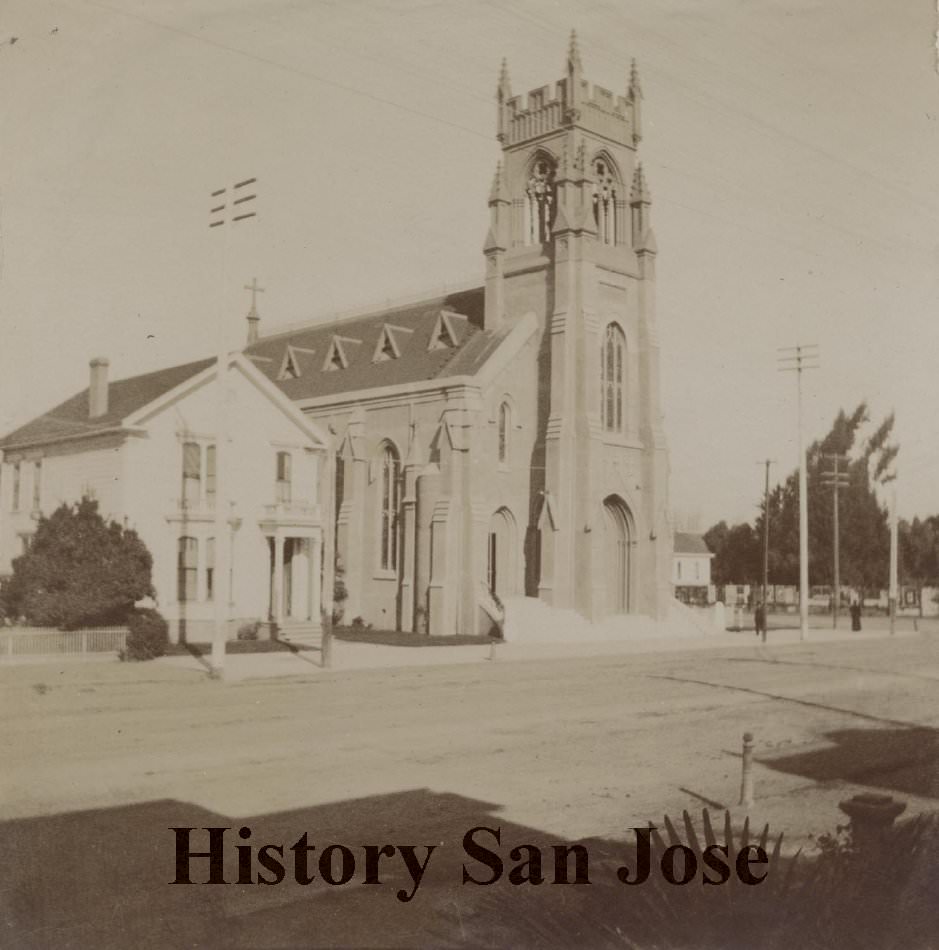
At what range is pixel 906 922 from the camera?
7.75 m

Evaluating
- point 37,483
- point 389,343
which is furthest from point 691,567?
point 37,483

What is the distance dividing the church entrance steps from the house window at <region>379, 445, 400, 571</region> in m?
6.55

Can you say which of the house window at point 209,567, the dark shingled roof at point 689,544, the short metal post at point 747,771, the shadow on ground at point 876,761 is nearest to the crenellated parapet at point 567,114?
the house window at point 209,567

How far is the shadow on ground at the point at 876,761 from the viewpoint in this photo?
14.7 meters

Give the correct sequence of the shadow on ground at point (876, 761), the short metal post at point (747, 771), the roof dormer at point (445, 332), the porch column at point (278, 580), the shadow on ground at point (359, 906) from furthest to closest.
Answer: the roof dormer at point (445, 332) → the porch column at point (278, 580) → the shadow on ground at point (876, 761) → the short metal post at point (747, 771) → the shadow on ground at point (359, 906)

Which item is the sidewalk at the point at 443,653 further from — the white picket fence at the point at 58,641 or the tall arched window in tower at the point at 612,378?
the tall arched window in tower at the point at 612,378

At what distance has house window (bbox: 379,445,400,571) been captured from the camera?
46.6 meters

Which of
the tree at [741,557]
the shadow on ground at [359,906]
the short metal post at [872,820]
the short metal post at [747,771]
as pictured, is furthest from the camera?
the tree at [741,557]

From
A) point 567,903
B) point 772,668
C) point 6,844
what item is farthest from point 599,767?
point 772,668

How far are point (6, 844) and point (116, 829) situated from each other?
40.2 inches

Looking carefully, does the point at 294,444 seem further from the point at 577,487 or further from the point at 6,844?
the point at 6,844

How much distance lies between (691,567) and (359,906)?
354 feet

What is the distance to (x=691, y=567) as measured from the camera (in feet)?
372

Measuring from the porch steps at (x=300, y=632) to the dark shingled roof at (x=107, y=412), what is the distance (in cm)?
906
